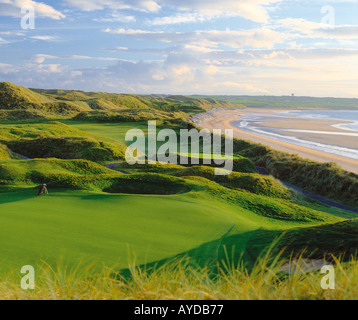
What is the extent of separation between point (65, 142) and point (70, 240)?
30541 mm

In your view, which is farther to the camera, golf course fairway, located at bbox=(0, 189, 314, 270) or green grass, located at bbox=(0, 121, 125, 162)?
green grass, located at bbox=(0, 121, 125, 162)

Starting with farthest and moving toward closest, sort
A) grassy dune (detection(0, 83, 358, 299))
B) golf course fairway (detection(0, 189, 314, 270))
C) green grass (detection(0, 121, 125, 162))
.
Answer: green grass (detection(0, 121, 125, 162))
golf course fairway (detection(0, 189, 314, 270))
grassy dune (detection(0, 83, 358, 299))

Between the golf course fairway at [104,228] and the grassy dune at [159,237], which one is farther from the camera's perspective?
the golf course fairway at [104,228]

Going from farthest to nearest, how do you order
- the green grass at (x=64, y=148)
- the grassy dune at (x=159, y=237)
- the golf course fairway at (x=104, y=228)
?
the green grass at (x=64, y=148)
the golf course fairway at (x=104, y=228)
the grassy dune at (x=159, y=237)

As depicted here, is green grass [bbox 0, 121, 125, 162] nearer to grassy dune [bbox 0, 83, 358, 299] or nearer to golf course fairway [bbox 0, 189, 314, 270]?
grassy dune [bbox 0, 83, 358, 299]

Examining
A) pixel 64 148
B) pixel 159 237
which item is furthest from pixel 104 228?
pixel 64 148

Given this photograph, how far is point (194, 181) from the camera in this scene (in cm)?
1833

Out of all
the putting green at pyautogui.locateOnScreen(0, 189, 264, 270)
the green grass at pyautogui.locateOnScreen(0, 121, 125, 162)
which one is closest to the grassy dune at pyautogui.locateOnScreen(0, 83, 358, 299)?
the putting green at pyautogui.locateOnScreen(0, 189, 264, 270)

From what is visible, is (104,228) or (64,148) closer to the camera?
(104,228)

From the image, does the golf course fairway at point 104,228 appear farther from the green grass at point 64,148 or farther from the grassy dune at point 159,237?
the green grass at point 64,148

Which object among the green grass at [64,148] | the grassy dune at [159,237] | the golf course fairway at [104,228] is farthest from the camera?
the green grass at [64,148]

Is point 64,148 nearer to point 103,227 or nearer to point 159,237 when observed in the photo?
point 103,227

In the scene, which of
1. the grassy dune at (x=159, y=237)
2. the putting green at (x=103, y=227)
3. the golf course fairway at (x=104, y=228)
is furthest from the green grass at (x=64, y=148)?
the putting green at (x=103, y=227)
